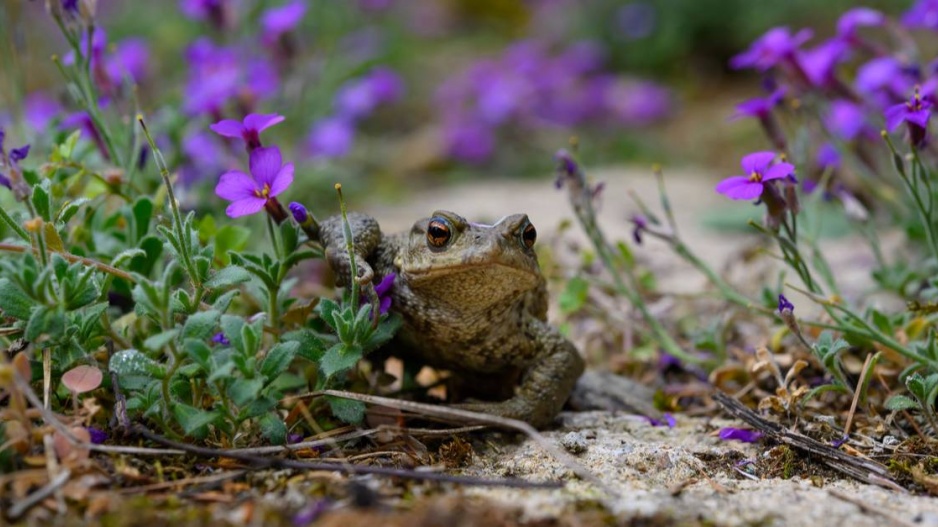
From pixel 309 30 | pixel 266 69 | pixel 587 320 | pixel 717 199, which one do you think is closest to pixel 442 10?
pixel 309 30

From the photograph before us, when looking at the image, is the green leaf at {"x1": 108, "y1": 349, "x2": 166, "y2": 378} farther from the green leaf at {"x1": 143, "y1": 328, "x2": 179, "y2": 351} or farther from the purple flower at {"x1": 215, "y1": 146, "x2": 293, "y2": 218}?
the purple flower at {"x1": 215, "y1": 146, "x2": 293, "y2": 218}

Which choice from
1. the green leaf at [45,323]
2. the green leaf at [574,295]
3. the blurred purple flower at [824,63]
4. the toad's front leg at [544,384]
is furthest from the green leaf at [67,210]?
the blurred purple flower at [824,63]

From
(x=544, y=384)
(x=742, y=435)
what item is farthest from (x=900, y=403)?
(x=544, y=384)

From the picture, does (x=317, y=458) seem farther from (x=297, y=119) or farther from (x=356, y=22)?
(x=356, y=22)

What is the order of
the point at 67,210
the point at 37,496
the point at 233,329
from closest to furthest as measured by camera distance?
1. the point at 37,496
2. the point at 233,329
3. the point at 67,210

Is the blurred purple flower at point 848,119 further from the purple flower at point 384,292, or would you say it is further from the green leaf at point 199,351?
the green leaf at point 199,351

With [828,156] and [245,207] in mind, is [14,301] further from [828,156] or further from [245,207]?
[828,156]
